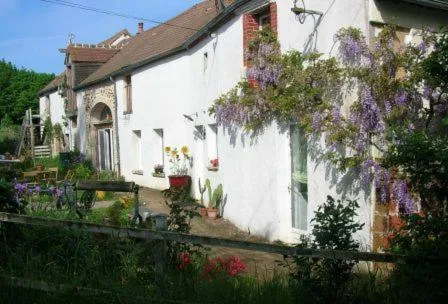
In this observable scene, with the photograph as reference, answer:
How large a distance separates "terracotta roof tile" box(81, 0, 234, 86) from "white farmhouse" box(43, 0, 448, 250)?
0.26 ft

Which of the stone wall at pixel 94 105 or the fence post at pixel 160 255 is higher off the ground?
the stone wall at pixel 94 105

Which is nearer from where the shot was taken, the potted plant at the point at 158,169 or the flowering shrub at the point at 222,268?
the flowering shrub at the point at 222,268

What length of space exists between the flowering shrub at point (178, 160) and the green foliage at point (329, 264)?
11.8 metres

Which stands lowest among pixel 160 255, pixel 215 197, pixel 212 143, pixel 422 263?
pixel 215 197

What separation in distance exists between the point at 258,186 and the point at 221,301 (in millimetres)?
6880

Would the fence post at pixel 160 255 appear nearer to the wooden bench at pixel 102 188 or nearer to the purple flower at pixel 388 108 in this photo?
the wooden bench at pixel 102 188

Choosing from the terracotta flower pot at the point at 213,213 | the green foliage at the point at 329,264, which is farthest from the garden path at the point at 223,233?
the green foliage at the point at 329,264

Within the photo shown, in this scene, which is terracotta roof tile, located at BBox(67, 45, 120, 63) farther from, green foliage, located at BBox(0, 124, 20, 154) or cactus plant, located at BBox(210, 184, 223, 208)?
cactus plant, located at BBox(210, 184, 223, 208)

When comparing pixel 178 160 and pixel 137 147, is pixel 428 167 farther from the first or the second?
pixel 137 147

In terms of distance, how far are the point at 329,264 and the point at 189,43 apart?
11838 millimetres

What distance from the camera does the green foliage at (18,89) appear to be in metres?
49.3

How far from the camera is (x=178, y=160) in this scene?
53.3ft

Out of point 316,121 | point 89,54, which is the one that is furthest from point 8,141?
point 316,121

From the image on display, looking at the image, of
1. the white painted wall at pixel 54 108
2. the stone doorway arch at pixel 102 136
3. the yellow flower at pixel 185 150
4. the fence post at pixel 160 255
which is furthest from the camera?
the white painted wall at pixel 54 108
